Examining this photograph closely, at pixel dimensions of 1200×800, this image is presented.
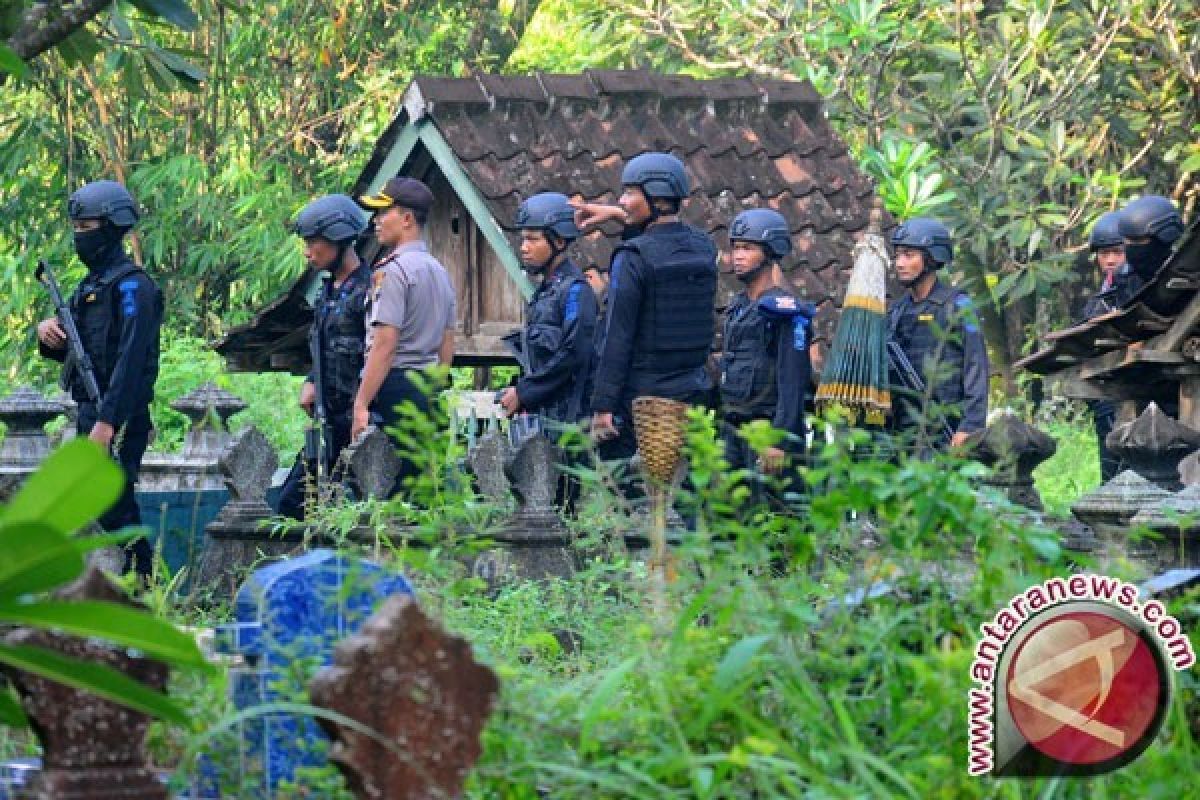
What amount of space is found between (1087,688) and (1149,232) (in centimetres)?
954

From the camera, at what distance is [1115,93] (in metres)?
21.6

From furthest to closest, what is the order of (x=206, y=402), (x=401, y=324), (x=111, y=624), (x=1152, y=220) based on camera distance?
(x=1152, y=220) < (x=206, y=402) < (x=401, y=324) < (x=111, y=624)

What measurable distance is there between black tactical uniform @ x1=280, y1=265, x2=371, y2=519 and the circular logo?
6.91m

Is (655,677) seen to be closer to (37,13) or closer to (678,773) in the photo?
(678,773)

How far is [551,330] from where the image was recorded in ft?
38.2

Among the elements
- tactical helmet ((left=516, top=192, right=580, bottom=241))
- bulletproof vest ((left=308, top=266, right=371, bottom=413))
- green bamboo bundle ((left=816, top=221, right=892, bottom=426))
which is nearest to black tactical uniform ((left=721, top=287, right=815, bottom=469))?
green bamboo bundle ((left=816, top=221, right=892, bottom=426))

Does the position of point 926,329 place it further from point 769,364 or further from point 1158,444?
point 1158,444

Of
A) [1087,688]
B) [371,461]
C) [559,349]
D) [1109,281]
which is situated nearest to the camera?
[1087,688]

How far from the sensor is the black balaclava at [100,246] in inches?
452

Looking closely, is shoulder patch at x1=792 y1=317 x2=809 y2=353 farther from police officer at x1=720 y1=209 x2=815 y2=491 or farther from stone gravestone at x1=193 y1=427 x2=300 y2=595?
stone gravestone at x1=193 y1=427 x2=300 y2=595

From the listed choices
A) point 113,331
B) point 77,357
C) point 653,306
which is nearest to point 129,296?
point 113,331

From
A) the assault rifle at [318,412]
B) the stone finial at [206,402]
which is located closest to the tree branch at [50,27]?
the assault rifle at [318,412]

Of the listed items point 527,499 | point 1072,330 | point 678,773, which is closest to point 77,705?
point 678,773

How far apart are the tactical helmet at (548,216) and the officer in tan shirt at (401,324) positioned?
2.84 ft
